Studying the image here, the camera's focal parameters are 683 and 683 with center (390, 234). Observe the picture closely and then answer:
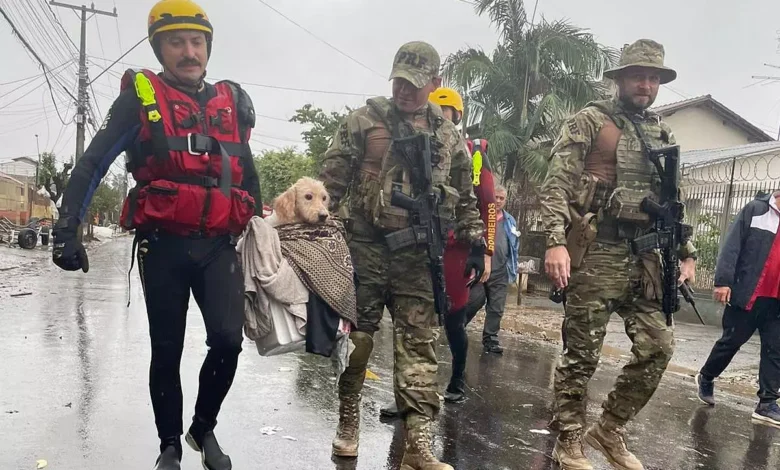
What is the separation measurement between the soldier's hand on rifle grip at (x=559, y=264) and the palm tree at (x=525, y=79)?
11.6m

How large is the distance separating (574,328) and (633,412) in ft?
1.92

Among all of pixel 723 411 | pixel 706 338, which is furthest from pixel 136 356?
pixel 706 338

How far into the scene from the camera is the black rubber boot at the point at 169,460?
10.4 ft

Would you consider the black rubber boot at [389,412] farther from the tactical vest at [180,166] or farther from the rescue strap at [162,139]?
the rescue strap at [162,139]

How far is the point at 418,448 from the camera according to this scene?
3.56 m

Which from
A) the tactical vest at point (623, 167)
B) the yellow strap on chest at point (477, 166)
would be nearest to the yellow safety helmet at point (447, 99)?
the yellow strap on chest at point (477, 166)

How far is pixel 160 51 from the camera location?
317cm

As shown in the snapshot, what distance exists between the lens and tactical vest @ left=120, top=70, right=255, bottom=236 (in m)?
3.02

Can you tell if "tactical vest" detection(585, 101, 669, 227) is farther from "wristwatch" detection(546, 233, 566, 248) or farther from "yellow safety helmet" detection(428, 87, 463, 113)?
"yellow safety helmet" detection(428, 87, 463, 113)

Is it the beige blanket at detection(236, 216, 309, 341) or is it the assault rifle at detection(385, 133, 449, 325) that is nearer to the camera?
the beige blanket at detection(236, 216, 309, 341)

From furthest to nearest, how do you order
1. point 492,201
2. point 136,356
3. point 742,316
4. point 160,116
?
point 136,356 → point 742,316 → point 492,201 → point 160,116

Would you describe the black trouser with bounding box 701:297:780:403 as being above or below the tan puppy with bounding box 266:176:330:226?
below

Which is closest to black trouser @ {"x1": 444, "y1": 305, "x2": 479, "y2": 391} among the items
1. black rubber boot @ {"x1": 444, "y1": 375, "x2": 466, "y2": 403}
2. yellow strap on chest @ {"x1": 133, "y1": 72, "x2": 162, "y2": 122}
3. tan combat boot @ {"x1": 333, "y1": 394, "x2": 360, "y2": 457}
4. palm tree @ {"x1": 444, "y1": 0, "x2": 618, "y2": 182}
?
black rubber boot @ {"x1": 444, "y1": 375, "x2": 466, "y2": 403}

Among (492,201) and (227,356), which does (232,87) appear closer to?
(227,356)
